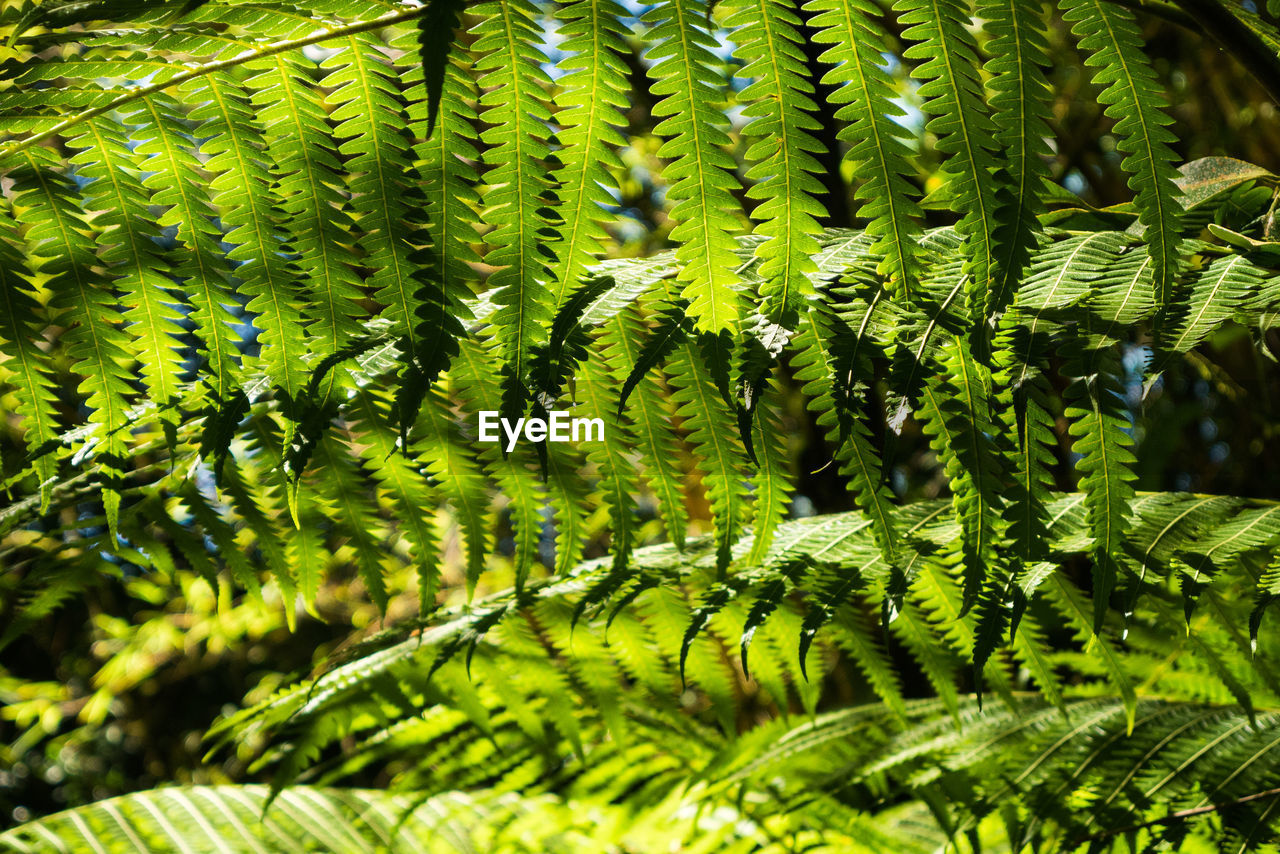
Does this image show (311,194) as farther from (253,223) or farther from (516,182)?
(516,182)

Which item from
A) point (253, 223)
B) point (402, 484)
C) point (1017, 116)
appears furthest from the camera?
point (402, 484)

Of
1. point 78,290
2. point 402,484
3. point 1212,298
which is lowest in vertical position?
point 402,484

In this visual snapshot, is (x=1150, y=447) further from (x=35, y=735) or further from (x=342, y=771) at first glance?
(x=35, y=735)

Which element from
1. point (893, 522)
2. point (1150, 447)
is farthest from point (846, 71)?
point (1150, 447)

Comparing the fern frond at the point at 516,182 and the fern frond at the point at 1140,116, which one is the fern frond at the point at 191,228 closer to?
the fern frond at the point at 516,182

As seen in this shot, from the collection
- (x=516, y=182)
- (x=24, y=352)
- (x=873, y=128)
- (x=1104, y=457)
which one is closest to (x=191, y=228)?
(x=24, y=352)

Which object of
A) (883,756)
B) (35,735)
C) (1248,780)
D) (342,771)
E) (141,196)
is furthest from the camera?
(35,735)

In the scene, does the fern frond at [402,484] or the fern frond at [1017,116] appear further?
the fern frond at [402,484]

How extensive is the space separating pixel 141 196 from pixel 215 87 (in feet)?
0.49

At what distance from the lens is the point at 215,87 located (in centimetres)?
74

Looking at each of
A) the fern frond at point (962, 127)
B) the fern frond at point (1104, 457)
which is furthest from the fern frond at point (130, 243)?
→ the fern frond at point (1104, 457)

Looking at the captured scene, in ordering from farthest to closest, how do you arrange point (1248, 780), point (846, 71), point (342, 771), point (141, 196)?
point (342, 771), point (1248, 780), point (141, 196), point (846, 71)

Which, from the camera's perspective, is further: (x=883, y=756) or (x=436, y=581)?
(x=883, y=756)

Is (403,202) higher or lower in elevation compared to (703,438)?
higher
